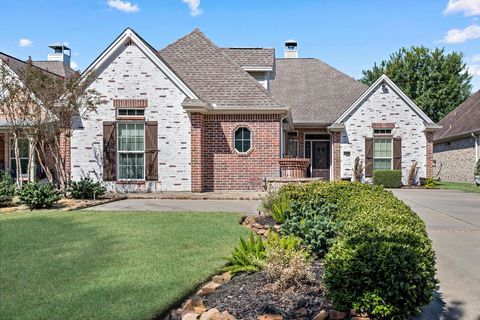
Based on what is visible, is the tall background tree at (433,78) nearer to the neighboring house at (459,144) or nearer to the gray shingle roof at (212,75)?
the neighboring house at (459,144)

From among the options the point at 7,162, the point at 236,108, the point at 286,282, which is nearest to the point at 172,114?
the point at 236,108

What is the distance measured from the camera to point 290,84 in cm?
2516

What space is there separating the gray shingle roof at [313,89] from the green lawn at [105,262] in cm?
1479

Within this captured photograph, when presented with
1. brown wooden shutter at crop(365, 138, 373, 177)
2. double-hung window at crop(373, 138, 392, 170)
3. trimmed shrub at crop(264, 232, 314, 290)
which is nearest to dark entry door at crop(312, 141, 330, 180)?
brown wooden shutter at crop(365, 138, 373, 177)

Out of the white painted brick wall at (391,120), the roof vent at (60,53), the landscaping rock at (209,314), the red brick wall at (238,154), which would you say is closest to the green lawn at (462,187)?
the white painted brick wall at (391,120)

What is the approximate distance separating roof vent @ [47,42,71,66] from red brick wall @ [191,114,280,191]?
63.1 ft

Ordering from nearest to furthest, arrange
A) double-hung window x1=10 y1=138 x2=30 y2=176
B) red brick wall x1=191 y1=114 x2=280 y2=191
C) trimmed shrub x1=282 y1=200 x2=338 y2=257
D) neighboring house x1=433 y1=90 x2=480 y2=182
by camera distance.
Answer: trimmed shrub x1=282 y1=200 x2=338 y2=257, red brick wall x1=191 y1=114 x2=280 y2=191, double-hung window x1=10 y1=138 x2=30 y2=176, neighboring house x1=433 y1=90 x2=480 y2=182

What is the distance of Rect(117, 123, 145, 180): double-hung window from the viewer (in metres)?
15.1

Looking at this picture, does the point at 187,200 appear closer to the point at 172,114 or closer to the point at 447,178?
the point at 172,114

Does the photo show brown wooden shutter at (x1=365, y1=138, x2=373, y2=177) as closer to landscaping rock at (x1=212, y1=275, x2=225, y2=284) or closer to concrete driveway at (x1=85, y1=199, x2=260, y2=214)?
concrete driveway at (x1=85, y1=199, x2=260, y2=214)

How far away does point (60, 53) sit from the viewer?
29.9m

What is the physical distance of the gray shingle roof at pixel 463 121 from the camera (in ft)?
83.5

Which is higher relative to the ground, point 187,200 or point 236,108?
point 236,108

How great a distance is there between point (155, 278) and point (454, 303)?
10.7ft
